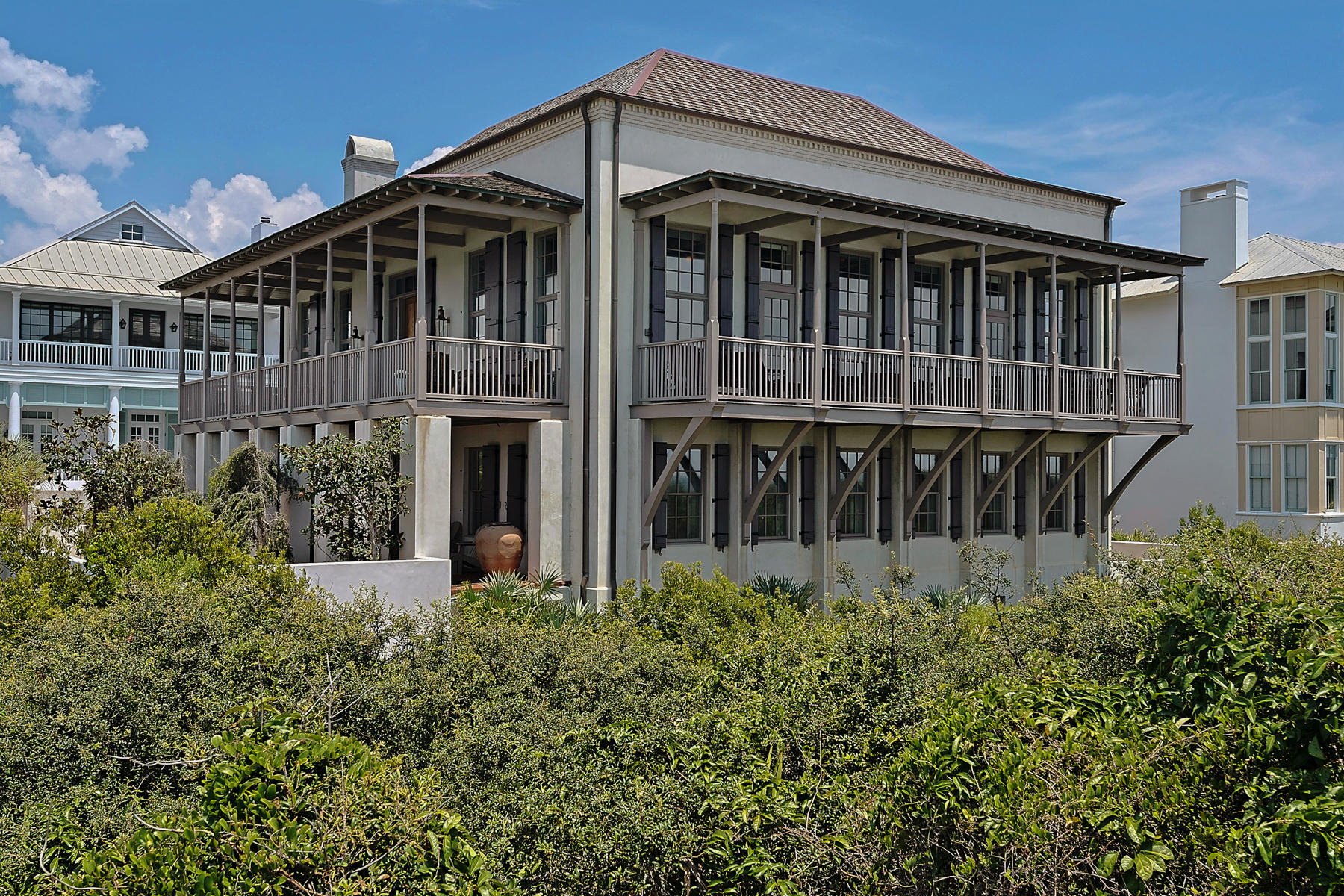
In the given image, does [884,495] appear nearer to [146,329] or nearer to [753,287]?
[753,287]

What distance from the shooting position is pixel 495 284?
18.7 metres

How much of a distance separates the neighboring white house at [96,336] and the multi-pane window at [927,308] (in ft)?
73.3

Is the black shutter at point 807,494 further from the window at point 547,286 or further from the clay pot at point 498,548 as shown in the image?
the clay pot at point 498,548

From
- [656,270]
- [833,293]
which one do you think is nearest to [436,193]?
[656,270]

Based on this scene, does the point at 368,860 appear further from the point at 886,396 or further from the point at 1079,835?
the point at 886,396

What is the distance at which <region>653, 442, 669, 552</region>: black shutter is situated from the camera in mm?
17094

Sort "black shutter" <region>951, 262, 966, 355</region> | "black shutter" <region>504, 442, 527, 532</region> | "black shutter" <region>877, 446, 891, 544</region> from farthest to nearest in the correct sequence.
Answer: "black shutter" <region>951, 262, 966, 355</region>, "black shutter" <region>877, 446, 891, 544</region>, "black shutter" <region>504, 442, 527, 532</region>

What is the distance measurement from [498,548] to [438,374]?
9.26 ft

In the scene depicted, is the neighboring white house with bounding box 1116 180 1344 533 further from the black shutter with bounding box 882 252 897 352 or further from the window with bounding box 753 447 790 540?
the window with bounding box 753 447 790 540

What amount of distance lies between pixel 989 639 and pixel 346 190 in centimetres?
1897

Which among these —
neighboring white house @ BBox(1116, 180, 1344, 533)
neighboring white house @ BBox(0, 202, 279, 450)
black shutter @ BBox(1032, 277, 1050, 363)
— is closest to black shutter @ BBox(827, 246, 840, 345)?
black shutter @ BBox(1032, 277, 1050, 363)

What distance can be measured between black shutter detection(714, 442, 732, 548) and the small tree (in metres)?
4.75

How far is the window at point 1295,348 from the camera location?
97.9 ft

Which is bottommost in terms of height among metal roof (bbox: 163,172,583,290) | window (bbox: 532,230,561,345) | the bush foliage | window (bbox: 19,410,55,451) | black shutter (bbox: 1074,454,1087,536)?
the bush foliage
